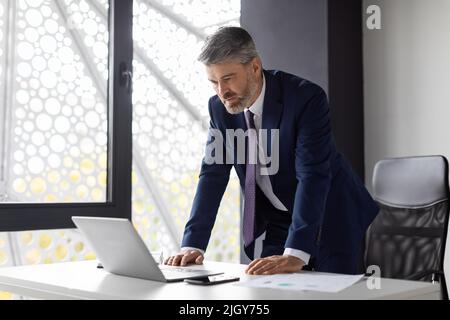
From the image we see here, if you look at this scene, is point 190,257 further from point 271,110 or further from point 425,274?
point 425,274

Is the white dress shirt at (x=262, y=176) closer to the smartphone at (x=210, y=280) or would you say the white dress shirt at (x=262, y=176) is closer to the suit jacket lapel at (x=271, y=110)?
the suit jacket lapel at (x=271, y=110)

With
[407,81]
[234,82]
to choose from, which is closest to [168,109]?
[407,81]

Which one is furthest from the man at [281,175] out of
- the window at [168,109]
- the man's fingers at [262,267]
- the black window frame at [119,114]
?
the window at [168,109]

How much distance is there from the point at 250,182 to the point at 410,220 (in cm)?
73

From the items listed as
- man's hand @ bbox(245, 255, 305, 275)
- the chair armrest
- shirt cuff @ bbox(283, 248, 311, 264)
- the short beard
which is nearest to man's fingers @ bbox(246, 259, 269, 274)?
man's hand @ bbox(245, 255, 305, 275)

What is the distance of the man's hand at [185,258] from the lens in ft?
6.61

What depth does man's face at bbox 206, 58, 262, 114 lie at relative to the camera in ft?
6.56

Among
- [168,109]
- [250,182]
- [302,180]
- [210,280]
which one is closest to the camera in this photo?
[210,280]

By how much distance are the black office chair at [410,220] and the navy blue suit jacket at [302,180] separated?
24 centimetres

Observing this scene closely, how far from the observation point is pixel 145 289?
1523 mm

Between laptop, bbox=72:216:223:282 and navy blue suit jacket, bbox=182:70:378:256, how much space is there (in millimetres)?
327

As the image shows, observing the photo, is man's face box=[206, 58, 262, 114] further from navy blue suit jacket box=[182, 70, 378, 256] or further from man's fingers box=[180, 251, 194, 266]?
man's fingers box=[180, 251, 194, 266]
